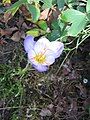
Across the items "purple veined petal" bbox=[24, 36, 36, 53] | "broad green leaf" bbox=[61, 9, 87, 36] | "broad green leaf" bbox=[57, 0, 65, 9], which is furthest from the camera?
"purple veined petal" bbox=[24, 36, 36, 53]

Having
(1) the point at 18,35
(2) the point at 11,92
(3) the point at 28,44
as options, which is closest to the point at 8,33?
(1) the point at 18,35

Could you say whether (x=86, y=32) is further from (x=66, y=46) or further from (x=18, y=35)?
(x=18, y=35)

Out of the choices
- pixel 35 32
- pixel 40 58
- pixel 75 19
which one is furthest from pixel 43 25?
pixel 75 19

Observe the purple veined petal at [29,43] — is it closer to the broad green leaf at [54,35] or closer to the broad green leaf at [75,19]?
the broad green leaf at [54,35]

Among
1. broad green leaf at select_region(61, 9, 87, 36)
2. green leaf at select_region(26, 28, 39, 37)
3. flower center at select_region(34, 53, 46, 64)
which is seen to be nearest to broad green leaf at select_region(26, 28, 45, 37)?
green leaf at select_region(26, 28, 39, 37)

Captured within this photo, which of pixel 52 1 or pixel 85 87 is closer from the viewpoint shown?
pixel 52 1

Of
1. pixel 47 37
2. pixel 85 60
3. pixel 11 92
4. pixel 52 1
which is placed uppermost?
pixel 52 1

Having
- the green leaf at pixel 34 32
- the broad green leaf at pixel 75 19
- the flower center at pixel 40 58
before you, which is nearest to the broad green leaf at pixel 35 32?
the green leaf at pixel 34 32

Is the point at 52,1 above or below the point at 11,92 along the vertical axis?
above

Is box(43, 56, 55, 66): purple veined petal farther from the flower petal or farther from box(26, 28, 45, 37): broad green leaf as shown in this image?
box(26, 28, 45, 37): broad green leaf
